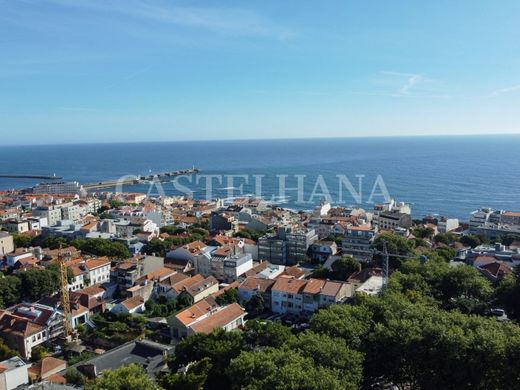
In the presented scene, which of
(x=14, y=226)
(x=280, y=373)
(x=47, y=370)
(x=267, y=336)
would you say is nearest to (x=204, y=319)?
(x=267, y=336)

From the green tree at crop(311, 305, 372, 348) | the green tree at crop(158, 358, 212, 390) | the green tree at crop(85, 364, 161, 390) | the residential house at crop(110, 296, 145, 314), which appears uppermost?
the green tree at crop(311, 305, 372, 348)

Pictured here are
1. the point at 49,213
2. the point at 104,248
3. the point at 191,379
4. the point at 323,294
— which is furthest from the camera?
the point at 49,213

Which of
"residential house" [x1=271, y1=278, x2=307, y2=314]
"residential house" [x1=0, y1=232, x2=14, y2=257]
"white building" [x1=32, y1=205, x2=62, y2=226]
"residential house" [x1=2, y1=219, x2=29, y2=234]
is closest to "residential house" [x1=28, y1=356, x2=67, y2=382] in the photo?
"residential house" [x1=271, y1=278, x2=307, y2=314]

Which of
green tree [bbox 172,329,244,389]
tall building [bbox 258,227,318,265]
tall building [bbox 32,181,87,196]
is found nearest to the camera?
green tree [bbox 172,329,244,389]

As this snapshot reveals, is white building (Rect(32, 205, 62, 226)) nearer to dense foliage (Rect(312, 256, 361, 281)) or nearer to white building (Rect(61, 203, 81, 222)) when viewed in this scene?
white building (Rect(61, 203, 81, 222))

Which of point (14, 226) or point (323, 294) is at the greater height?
point (323, 294)

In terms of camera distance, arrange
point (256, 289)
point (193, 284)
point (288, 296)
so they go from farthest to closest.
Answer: point (193, 284), point (256, 289), point (288, 296)

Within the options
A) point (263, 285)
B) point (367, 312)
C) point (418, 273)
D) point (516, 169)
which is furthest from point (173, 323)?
point (516, 169)

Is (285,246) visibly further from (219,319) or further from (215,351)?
(215,351)

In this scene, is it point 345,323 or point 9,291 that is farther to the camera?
point 9,291

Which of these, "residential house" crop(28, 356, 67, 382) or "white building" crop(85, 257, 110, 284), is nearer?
"residential house" crop(28, 356, 67, 382)
